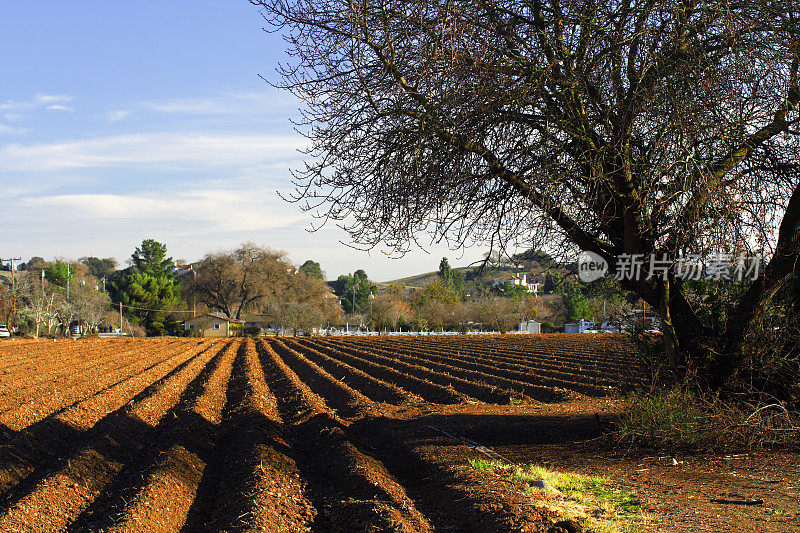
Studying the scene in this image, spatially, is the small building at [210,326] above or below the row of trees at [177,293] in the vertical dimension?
below

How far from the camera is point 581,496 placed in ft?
19.6

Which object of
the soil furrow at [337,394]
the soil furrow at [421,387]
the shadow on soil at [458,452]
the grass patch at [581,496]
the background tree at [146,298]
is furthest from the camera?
the background tree at [146,298]

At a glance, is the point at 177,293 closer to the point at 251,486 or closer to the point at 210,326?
the point at 210,326

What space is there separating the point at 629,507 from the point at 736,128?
410 cm

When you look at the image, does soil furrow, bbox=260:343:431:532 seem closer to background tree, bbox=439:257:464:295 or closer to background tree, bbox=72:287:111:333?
background tree, bbox=72:287:111:333

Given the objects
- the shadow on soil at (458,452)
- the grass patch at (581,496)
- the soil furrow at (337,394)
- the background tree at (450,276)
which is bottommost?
the soil furrow at (337,394)

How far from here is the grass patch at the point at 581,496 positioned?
17.1 feet

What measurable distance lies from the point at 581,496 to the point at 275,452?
471cm

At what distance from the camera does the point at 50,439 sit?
33.9ft

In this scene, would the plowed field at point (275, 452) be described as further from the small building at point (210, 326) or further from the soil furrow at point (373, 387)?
the small building at point (210, 326)

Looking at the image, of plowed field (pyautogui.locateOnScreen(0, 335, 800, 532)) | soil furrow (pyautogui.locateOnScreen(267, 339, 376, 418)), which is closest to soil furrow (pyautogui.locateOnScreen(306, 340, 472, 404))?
plowed field (pyautogui.locateOnScreen(0, 335, 800, 532))

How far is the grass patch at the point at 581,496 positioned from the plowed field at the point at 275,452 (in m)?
0.22

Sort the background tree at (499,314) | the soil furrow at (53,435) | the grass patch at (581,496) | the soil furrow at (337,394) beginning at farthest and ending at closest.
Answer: the background tree at (499,314) < the soil furrow at (337,394) < the soil furrow at (53,435) < the grass patch at (581,496)

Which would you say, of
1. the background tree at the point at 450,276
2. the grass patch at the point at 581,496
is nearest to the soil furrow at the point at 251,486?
the grass patch at the point at 581,496
